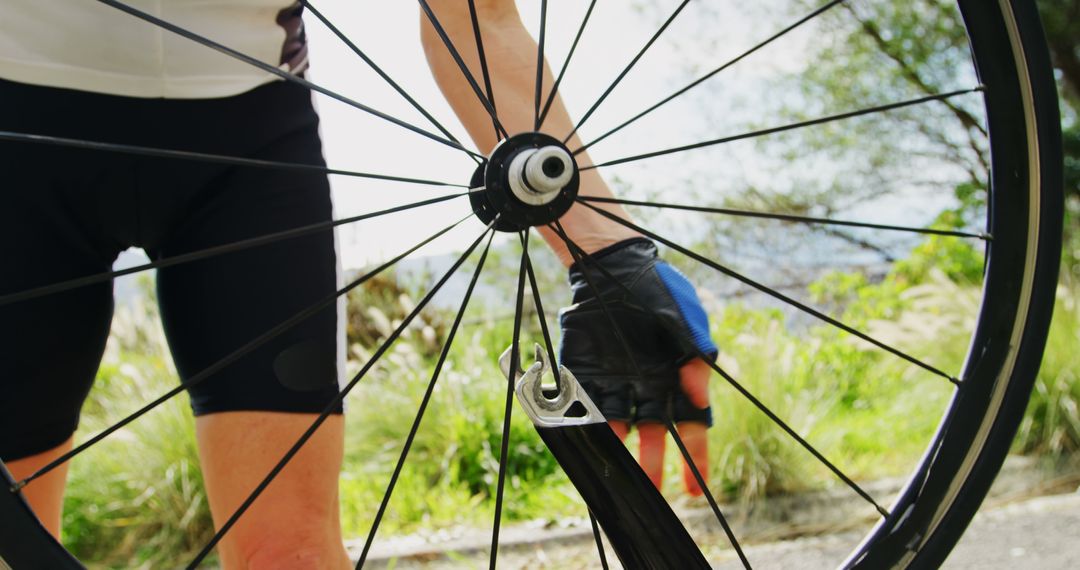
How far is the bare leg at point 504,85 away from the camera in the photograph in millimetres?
1111

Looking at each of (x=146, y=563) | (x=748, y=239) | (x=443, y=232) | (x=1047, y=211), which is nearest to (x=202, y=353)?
(x=443, y=232)

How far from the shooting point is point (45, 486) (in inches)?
44.3

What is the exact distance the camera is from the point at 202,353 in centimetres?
108

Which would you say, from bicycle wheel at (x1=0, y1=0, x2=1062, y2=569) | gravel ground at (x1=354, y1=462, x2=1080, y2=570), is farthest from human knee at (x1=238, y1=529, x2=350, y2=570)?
gravel ground at (x1=354, y1=462, x2=1080, y2=570)

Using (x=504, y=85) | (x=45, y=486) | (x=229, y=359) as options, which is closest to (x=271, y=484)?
(x=229, y=359)

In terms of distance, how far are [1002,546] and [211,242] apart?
6.86 feet

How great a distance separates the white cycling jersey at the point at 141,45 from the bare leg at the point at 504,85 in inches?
7.4

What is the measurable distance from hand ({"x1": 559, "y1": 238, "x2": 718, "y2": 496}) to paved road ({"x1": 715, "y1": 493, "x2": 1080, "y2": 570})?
56.4 inches

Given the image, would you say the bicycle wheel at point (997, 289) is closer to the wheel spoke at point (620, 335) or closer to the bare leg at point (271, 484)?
the wheel spoke at point (620, 335)

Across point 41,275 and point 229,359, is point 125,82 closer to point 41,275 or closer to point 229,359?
point 41,275

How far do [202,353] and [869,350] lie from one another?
3.78 metres

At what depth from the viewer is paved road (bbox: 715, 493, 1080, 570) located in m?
2.23

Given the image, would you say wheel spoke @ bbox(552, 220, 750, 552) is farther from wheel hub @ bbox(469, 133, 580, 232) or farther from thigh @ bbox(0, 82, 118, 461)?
thigh @ bbox(0, 82, 118, 461)

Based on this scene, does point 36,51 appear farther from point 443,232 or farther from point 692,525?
point 692,525
